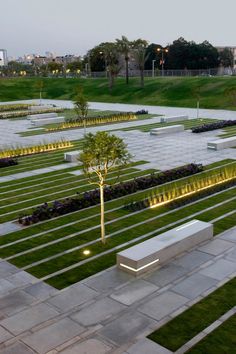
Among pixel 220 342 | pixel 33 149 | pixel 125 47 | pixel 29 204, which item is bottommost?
pixel 220 342

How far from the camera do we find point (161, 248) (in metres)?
12.3

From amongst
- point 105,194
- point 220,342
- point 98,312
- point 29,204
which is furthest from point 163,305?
point 29,204

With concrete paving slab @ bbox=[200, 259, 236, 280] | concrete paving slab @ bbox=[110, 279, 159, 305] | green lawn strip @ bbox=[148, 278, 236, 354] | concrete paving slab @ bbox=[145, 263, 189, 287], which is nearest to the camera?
green lawn strip @ bbox=[148, 278, 236, 354]

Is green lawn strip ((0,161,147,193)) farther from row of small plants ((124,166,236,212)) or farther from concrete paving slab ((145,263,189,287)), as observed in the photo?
concrete paving slab ((145,263,189,287))

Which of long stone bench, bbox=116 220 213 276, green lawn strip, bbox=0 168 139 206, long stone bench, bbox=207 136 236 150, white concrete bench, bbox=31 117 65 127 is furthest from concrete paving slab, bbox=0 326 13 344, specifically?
white concrete bench, bbox=31 117 65 127

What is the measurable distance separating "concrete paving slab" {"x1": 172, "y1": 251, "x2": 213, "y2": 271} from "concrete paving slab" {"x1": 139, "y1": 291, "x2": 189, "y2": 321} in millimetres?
1654

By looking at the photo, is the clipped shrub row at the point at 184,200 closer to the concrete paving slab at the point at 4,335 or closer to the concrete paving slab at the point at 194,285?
the concrete paving slab at the point at 194,285

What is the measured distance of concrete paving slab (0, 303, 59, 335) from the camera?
956 centimetres

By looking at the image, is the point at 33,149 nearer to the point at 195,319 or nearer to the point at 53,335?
the point at 53,335

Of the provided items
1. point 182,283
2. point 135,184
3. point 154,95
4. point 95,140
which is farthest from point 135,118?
point 182,283

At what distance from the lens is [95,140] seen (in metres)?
13.7

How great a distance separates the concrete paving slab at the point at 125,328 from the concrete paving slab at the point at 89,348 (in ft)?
0.86

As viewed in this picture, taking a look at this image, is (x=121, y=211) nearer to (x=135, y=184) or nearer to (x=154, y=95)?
(x=135, y=184)

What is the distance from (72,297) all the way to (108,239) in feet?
12.5
